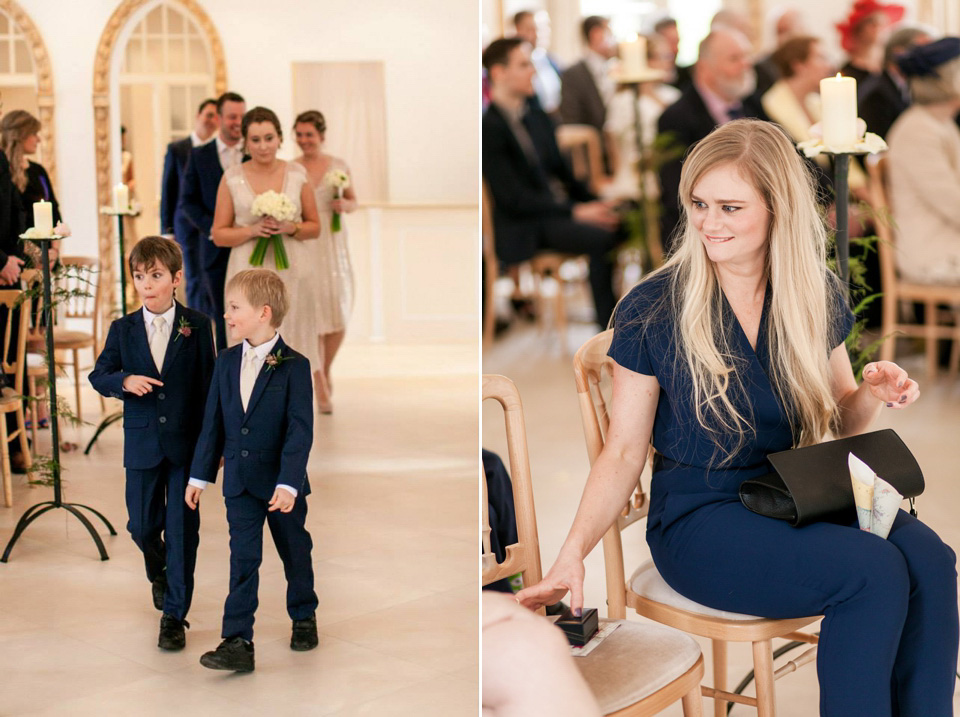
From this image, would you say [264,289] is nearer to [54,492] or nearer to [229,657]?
[54,492]

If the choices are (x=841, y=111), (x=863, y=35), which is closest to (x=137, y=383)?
(x=841, y=111)

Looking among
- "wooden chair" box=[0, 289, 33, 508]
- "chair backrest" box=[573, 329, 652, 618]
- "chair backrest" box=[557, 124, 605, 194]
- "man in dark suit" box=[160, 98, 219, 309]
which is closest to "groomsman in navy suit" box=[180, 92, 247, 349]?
"man in dark suit" box=[160, 98, 219, 309]

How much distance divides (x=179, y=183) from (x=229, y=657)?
87cm

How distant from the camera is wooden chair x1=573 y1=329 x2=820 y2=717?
78.8 inches

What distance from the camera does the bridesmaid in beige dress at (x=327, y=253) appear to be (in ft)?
6.98

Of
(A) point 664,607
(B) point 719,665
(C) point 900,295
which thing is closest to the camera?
(A) point 664,607

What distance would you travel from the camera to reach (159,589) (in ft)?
7.36

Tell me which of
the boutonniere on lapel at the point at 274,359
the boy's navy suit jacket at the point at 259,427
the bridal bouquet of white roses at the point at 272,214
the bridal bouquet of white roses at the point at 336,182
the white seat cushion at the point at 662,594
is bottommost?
the white seat cushion at the point at 662,594

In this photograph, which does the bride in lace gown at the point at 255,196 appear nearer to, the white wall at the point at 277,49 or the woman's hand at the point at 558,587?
the white wall at the point at 277,49

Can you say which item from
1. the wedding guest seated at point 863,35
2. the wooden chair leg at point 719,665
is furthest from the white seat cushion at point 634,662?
the wedding guest seated at point 863,35

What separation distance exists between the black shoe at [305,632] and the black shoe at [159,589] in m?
0.25

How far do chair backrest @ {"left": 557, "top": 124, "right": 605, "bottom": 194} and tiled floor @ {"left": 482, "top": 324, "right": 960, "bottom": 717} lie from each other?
47.0 inches

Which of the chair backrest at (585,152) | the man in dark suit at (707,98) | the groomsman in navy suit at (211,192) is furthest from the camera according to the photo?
the chair backrest at (585,152)

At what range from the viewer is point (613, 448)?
6.81ft
